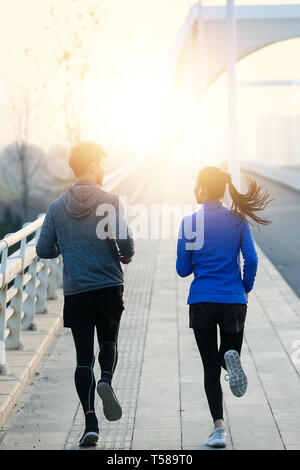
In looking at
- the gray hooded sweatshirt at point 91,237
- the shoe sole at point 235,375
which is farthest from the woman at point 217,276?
the gray hooded sweatshirt at point 91,237

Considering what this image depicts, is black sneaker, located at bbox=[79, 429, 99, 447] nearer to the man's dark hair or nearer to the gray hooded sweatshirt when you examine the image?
the gray hooded sweatshirt

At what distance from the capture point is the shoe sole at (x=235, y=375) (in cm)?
483

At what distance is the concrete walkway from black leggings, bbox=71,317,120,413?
0.36 m

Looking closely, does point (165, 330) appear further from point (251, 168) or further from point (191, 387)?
point (251, 168)

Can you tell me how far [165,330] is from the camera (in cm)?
851

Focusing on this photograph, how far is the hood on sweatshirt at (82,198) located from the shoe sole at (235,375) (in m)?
1.09

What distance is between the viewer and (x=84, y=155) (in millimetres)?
4938

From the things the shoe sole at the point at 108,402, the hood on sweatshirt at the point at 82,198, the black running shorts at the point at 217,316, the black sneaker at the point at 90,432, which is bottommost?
the black sneaker at the point at 90,432

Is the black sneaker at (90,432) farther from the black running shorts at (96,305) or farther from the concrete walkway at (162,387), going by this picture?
the black running shorts at (96,305)

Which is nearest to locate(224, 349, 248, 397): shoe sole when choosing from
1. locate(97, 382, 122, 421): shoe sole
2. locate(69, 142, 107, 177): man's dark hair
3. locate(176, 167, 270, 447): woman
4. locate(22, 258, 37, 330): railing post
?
locate(176, 167, 270, 447): woman

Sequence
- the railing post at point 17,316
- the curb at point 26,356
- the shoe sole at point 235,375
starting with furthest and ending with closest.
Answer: the railing post at point 17,316 < the curb at point 26,356 < the shoe sole at point 235,375

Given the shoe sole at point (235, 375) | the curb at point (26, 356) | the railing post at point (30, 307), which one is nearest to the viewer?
the shoe sole at point (235, 375)

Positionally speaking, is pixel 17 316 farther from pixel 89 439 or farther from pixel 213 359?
pixel 213 359

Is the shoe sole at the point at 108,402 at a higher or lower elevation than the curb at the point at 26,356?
higher
